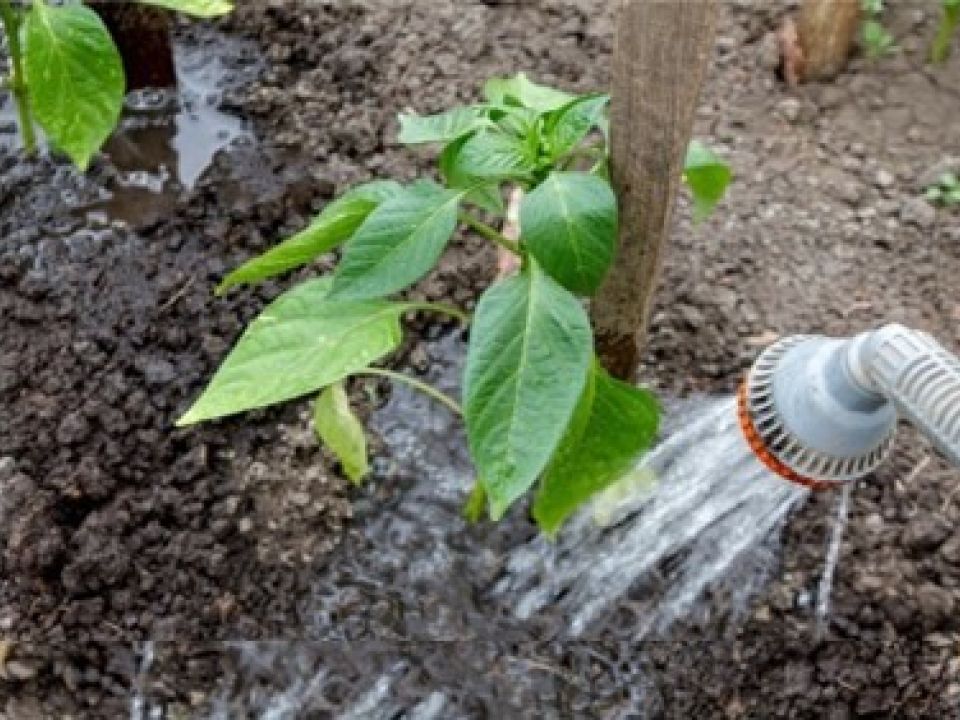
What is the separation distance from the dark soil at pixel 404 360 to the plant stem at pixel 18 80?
4 cm

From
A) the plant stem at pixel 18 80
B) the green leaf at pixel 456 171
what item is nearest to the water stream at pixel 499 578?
the green leaf at pixel 456 171

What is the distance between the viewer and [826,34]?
1673 mm

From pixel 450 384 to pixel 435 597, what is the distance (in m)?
0.23

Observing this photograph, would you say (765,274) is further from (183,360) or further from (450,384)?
(183,360)

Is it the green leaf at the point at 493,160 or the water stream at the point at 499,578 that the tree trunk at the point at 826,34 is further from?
the green leaf at the point at 493,160

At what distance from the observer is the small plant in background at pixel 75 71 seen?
1372mm

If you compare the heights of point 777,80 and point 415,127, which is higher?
point 415,127

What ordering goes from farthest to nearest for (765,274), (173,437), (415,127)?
(765,274) → (173,437) → (415,127)

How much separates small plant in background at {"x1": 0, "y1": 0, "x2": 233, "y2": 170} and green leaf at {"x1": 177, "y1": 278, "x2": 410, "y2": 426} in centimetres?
37

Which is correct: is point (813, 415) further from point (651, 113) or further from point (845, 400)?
point (651, 113)

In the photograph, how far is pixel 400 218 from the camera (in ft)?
3.42

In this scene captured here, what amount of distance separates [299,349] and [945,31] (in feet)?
3.12

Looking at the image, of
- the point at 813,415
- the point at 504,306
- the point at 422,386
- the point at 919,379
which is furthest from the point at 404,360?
the point at 919,379

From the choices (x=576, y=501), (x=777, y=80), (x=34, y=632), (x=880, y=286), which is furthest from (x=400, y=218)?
(x=777, y=80)
